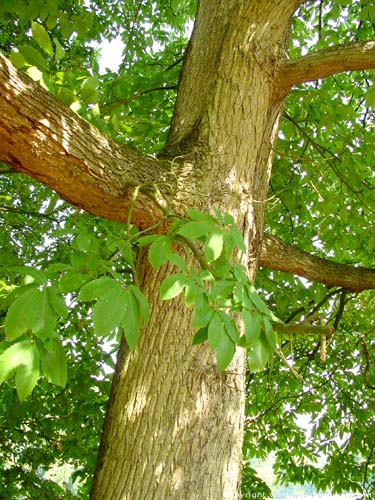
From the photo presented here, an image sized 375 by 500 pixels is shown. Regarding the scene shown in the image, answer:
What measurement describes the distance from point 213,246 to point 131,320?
313 millimetres

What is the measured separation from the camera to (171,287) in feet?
4.23

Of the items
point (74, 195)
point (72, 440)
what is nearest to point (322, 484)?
point (72, 440)

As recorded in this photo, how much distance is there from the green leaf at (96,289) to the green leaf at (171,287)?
0.12m

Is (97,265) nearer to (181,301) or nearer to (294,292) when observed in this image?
(181,301)

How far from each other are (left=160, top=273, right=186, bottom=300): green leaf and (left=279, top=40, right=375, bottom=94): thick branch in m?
1.30

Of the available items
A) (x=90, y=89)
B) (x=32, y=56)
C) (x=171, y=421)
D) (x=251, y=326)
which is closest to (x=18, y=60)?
(x=32, y=56)

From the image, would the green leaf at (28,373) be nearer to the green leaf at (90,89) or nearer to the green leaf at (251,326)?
the green leaf at (251,326)

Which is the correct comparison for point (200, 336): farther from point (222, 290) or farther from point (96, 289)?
point (96, 289)

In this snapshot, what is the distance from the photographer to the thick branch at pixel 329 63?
2.08 meters

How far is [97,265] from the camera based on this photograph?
4.83 ft

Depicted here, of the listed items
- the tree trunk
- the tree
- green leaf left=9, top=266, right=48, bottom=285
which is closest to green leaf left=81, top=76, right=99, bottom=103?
the tree

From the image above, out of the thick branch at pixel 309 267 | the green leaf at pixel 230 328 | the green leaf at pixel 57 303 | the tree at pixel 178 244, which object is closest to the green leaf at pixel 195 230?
the tree at pixel 178 244

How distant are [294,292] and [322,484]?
76.8 inches

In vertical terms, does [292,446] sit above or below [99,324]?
above
